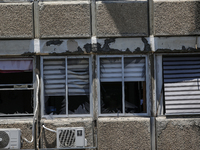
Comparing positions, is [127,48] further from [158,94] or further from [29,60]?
[29,60]

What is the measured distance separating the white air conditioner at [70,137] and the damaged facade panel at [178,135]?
161cm

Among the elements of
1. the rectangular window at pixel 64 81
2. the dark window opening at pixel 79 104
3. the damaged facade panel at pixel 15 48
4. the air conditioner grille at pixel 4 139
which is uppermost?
the damaged facade panel at pixel 15 48

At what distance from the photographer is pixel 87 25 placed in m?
5.81

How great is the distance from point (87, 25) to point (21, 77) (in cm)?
182

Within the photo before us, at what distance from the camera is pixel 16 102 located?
6004mm

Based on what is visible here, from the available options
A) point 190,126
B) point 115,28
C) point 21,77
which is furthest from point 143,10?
point 21,77

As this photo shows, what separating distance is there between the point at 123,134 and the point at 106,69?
4.67 ft

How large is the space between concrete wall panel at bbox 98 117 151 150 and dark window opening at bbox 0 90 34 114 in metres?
1.62

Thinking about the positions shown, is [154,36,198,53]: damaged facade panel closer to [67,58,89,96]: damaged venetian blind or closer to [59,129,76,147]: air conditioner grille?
[67,58,89,96]: damaged venetian blind

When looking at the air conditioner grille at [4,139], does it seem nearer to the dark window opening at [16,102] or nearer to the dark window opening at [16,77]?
the dark window opening at [16,102]

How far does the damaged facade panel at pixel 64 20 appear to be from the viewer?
5797mm

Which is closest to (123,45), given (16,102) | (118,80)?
(118,80)

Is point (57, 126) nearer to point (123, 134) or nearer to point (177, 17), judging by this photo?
point (123, 134)

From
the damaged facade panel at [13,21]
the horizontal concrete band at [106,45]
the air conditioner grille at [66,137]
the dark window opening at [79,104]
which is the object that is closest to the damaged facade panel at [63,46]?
the horizontal concrete band at [106,45]
